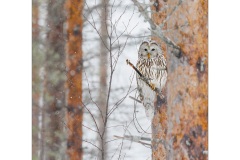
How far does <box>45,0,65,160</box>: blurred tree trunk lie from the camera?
70.4 inches

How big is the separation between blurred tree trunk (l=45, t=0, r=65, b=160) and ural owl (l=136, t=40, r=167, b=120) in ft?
0.86

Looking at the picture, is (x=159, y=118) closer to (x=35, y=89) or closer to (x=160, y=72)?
(x=160, y=72)

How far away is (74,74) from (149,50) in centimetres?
26

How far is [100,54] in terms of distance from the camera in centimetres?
179

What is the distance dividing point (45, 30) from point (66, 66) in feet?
0.47

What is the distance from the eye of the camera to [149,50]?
1.79m

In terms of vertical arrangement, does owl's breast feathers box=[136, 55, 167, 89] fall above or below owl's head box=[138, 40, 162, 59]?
below

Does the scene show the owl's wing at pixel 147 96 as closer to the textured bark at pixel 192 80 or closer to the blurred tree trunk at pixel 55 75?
the textured bark at pixel 192 80

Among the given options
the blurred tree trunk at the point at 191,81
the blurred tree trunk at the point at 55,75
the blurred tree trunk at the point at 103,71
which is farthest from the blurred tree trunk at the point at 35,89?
the blurred tree trunk at the point at 191,81

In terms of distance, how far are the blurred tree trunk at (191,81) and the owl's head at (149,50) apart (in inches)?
1.8

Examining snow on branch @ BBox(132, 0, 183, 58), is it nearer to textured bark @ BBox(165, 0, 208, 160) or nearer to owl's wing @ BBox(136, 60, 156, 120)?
textured bark @ BBox(165, 0, 208, 160)

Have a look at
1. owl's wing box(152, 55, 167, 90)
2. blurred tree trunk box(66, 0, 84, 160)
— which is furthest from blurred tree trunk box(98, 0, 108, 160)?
owl's wing box(152, 55, 167, 90)

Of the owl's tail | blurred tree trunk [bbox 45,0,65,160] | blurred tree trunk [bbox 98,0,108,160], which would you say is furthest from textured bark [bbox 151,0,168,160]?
blurred tree trunk [bbox 45,0,65,160]

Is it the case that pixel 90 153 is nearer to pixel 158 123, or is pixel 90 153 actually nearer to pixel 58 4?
pixel 158 123
